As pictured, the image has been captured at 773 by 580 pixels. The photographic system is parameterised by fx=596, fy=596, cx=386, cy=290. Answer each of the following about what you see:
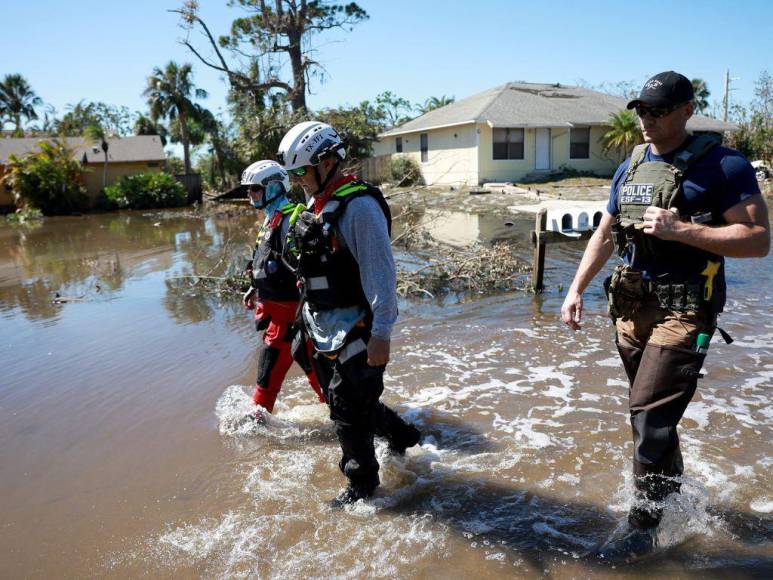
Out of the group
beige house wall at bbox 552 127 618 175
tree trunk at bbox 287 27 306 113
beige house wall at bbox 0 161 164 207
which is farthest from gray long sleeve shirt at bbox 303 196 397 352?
beige house wall at bbox 0 161 164 207

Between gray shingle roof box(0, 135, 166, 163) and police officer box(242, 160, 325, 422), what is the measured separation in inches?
1379

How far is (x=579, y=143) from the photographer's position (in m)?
29.4

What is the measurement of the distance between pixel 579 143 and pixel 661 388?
28.9 m

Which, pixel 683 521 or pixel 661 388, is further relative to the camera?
pixel 683 521

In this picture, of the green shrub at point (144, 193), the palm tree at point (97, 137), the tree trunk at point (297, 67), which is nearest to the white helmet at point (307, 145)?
the tree trunk at point (297, 67)

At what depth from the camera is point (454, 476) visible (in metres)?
3.94

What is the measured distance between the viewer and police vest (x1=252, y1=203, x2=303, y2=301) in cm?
423

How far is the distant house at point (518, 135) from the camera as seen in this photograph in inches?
1102

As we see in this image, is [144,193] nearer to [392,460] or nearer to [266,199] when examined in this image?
[266,199]

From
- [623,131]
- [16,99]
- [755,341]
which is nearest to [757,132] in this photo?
[623,131]

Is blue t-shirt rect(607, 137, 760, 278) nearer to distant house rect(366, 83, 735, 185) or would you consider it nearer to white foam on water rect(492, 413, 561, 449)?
white foam on water rect(492, 413, 561, 449)

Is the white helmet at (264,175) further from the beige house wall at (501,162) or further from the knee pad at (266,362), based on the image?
the beige house wall at (501,162)

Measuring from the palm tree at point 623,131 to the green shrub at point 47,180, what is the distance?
86.9 feet

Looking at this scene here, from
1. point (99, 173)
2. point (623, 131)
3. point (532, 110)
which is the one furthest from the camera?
point (99, 173)
